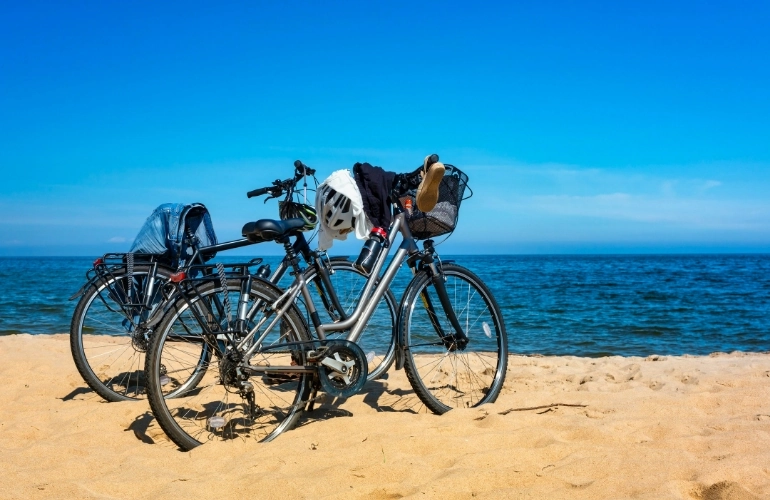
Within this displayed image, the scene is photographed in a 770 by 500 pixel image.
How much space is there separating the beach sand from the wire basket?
4.05 ft

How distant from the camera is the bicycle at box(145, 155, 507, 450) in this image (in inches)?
127

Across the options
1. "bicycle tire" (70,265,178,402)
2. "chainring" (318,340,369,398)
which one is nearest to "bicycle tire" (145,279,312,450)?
"chainring" (318,340,369,398)

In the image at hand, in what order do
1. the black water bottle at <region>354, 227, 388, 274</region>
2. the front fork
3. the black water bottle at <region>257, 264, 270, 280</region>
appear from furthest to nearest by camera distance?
the black water bottle at <region>257, 264, 270, 280</region> → the front fork → the black water bottle at <region>354, 227, 388, 274</region>

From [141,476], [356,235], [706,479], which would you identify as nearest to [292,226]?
[356,235]

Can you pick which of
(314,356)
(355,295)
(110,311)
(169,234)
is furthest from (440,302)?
(110,311)

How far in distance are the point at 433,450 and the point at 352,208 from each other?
177 centimetres

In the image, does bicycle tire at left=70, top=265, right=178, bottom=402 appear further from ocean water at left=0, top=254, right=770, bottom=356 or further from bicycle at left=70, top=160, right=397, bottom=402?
ocean water at left=0, top=254, right=770, bottom=356

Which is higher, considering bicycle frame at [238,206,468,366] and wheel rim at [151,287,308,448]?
bicycle frame at [238,206,468,366]

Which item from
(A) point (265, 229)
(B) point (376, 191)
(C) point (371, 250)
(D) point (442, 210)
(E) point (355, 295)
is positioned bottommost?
(E) point (355, 295)

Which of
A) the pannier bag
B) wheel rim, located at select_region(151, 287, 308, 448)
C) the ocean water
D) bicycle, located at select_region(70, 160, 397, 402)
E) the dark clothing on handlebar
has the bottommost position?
the ocean water

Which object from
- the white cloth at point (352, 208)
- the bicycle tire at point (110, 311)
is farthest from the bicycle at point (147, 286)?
the white cloth at point (352, 208)

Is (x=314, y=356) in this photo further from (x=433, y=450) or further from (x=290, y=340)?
(x=433, y=450)

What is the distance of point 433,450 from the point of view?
9.81 ft

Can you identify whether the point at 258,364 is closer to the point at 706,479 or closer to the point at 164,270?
the point at 164,270
